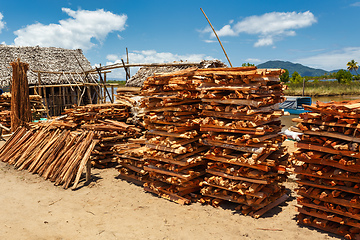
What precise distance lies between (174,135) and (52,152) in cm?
509

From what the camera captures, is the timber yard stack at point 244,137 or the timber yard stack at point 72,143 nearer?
the timber yard stack at point 244,137

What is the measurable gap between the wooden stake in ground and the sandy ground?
6691 millimetres

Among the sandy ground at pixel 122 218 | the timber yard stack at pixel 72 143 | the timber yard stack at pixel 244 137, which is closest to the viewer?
the sandy ground at pixel 122 218

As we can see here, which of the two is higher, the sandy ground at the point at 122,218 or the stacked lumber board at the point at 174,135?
the stacked lumber board at the point at 174,135

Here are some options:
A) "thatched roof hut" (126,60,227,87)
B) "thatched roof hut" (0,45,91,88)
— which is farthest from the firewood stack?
"thatched roof hut" (126,60,227,87)

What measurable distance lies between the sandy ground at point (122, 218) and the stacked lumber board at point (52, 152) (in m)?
0.66

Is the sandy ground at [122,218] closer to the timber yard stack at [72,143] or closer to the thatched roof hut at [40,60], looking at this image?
the timber yard stack at [72,143]

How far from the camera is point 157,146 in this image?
291 inches

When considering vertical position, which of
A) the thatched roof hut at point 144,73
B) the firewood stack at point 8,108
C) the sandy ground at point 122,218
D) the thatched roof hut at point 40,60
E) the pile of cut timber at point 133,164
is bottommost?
the sandy ground at point 122,218

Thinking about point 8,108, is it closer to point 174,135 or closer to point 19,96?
point 19,96

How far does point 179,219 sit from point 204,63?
7.35 metres

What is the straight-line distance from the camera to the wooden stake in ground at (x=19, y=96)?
13.6m

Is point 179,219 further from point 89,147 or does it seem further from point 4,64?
point 4,64

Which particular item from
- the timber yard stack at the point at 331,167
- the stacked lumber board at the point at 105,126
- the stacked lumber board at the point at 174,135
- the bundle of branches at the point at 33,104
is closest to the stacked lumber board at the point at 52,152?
the stacked lumber board at the point at 105,126
